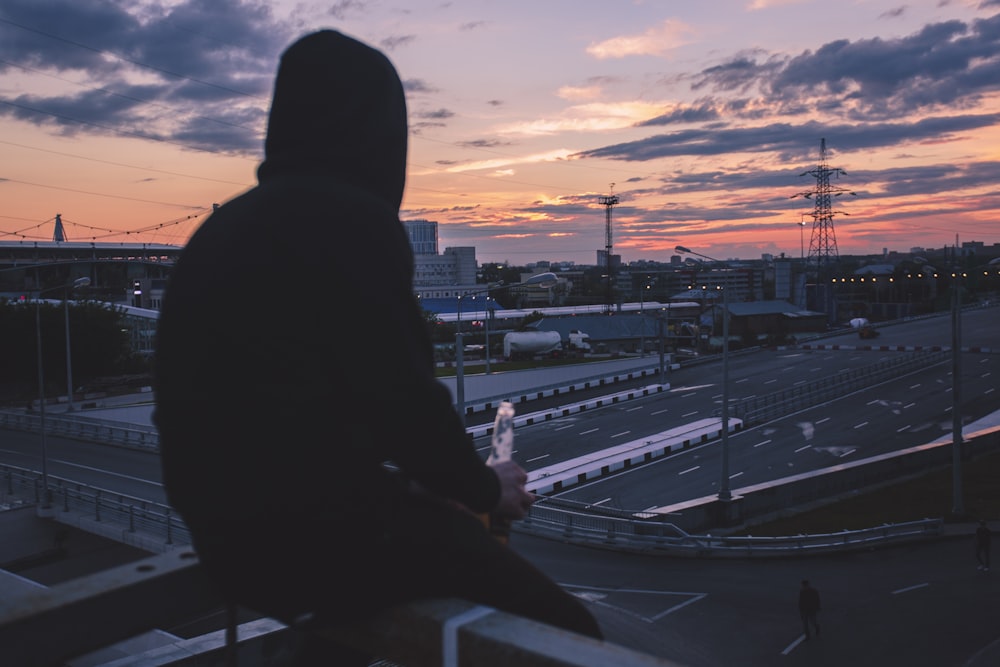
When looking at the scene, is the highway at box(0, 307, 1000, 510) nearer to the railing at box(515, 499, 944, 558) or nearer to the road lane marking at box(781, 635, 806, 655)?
the railing at box(515, 499, 944, 558)

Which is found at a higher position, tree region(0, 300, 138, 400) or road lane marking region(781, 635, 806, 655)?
tree region(0, 300, 138, 400)

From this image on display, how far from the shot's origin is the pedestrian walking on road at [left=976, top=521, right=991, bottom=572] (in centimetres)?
1878

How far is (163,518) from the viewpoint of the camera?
19484 mm

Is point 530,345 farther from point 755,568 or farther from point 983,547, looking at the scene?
point 983,547

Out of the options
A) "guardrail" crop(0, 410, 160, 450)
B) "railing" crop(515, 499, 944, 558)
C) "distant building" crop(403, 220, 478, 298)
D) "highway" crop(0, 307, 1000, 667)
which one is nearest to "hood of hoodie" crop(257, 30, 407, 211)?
"highway" crop(0, 307, 1000, 667)

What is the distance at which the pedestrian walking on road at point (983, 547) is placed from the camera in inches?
739

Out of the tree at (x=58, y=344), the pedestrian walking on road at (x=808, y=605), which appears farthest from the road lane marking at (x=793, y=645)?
the tree at (x=58, y=344)

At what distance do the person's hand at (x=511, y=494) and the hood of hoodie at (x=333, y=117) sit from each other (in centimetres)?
73

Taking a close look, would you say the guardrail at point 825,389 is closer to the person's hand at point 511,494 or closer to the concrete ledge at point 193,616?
the person's hand at point 511,494

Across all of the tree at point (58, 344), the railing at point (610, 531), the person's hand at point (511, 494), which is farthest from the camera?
the tree at point (58, 344)

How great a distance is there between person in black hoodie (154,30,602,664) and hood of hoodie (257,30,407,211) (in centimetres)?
14

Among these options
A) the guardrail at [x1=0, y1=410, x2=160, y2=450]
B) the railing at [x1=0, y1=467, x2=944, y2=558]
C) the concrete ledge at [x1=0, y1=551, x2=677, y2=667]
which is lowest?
the railing at [x1=0, y1=467, x2=944, y2=558]

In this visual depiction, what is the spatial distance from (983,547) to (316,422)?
845 inches

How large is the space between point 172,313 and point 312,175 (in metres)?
0.43
